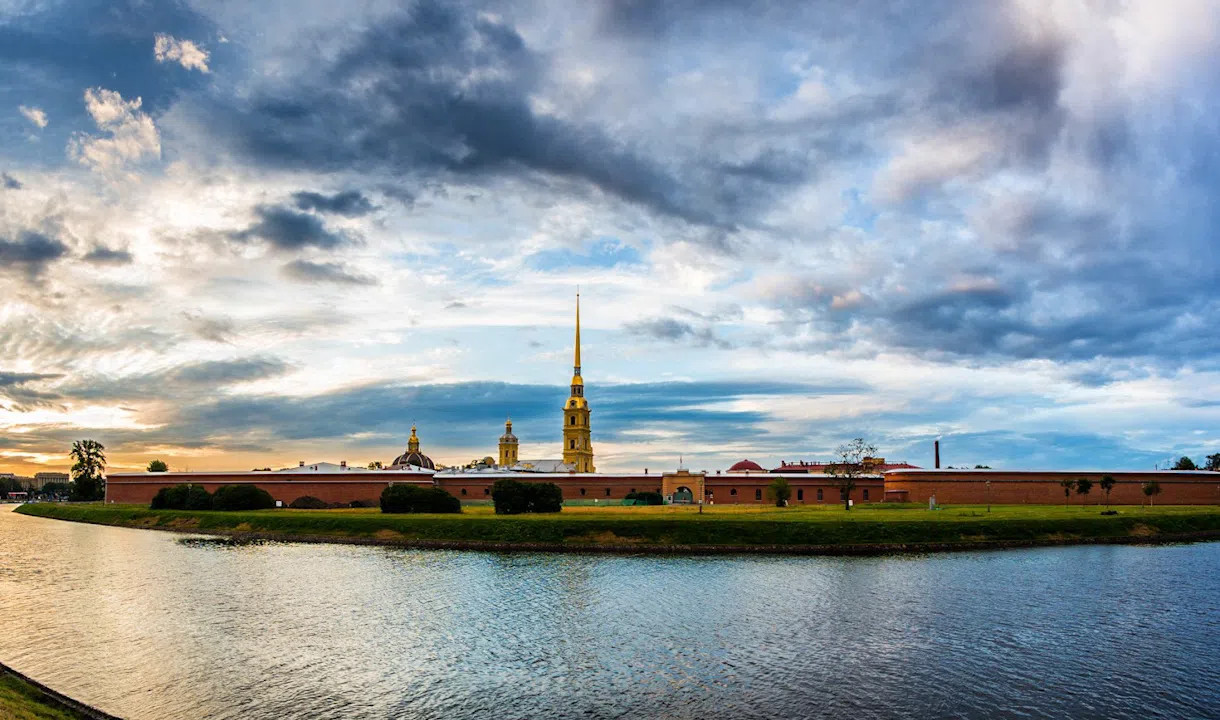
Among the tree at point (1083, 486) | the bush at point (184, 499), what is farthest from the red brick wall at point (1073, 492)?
the bush at point (184, 499)

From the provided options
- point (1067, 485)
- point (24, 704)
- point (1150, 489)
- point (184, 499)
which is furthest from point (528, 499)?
point (1150, 489)

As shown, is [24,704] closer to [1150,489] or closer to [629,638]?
[629,638]

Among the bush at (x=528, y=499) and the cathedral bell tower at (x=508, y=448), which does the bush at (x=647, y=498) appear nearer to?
the bush at (x=528, y=499)

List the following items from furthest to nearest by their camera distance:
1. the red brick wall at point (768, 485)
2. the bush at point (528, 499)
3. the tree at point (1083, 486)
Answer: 1. the red brick wall at point (768, 485)
2. the tree at point (1083, 486)
3. the bush at point (528, 499)

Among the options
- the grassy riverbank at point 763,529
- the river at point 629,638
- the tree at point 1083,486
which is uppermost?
the tree at point 1083,486

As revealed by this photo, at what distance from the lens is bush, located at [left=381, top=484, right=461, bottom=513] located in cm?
6769

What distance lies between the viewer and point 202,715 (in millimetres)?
18938

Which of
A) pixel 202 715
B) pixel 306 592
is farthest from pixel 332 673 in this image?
pixel 306 592

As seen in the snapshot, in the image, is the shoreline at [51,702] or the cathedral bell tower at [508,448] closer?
the shoreline at [51,702]

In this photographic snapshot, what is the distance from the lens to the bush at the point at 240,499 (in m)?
80.5

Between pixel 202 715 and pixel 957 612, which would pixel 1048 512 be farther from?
pixel 202 715

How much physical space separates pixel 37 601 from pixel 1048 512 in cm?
6470

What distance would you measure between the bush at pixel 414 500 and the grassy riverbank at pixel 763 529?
2050 mm

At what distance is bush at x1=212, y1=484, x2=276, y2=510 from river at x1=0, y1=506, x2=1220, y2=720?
36.3 meters
